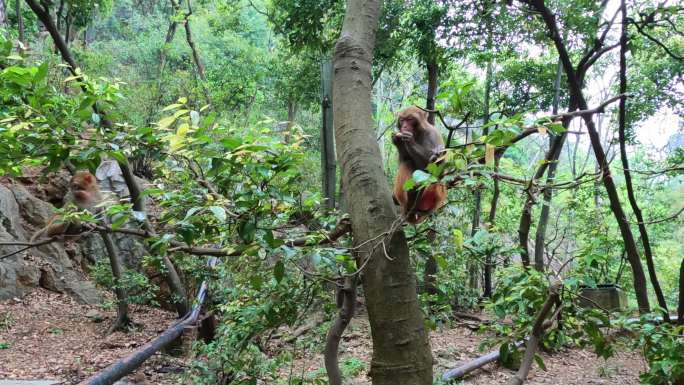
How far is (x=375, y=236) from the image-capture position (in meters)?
1.65

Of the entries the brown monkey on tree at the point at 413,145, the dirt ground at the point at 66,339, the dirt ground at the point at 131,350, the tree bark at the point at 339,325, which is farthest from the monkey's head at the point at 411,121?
the dirt ground at the point at 66,339

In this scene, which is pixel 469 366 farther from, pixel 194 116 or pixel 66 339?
pixel 66 339

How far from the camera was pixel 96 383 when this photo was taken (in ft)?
15.0

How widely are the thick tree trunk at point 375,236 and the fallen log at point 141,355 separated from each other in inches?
157

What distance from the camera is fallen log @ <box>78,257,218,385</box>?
4727 millimetres

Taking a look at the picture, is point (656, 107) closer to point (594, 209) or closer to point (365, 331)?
point (594, 209)

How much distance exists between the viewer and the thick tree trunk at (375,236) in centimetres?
157

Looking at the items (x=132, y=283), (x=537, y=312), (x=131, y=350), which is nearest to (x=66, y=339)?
(x=131, y=350)

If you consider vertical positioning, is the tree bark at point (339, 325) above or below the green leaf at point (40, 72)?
below

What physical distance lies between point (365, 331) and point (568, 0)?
5308 millimetres

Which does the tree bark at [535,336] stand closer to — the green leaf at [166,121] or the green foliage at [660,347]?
the green foliage at [660,347]

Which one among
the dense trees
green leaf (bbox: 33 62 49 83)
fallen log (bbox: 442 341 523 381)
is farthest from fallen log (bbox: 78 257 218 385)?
green leaf (bbox: 33 62 49 83)

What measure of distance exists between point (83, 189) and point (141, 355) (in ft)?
7.70

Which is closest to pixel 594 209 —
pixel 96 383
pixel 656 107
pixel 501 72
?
pixel 656 107
